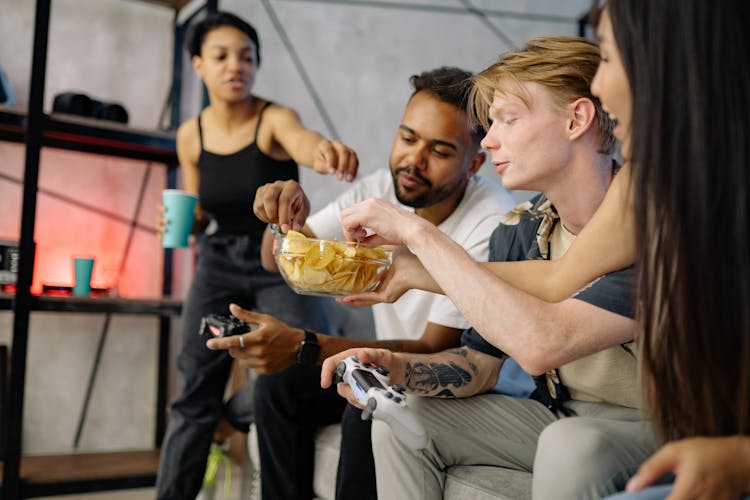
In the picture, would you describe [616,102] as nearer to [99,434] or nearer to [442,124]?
[442,124]

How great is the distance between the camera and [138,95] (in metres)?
2.80

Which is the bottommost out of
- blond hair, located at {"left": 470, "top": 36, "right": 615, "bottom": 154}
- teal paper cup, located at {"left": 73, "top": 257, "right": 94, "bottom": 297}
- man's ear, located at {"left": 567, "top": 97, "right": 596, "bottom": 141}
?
teal paper cup, located at {"left": 73, "top": 257, "right": 94, "bottom": 297}

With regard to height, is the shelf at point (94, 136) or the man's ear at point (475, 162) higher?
the shelf at point (94, 136)

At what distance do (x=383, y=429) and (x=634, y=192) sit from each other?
60 cm

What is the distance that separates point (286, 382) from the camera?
5.23ft

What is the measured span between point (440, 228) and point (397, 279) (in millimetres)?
552

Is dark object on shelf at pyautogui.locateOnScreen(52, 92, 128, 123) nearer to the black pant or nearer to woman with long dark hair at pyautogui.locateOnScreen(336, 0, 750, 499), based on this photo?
the black pant

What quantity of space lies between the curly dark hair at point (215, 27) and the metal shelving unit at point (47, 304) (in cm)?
35

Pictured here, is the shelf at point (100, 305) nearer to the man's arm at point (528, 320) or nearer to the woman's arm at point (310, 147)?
the woman's arm at point (310, 147)

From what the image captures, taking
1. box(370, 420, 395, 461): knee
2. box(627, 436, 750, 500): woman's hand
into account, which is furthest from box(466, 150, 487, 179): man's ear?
box(627, 436, 750, 500): woman's hand

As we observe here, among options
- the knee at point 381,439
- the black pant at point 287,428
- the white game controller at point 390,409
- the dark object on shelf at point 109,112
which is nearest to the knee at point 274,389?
the black pant at point 287,428

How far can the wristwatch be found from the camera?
1.43m

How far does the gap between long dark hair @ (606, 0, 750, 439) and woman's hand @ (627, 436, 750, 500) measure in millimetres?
33

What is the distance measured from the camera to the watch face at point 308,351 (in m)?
1.43
